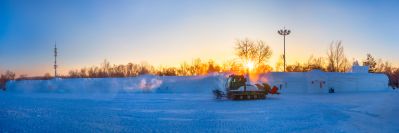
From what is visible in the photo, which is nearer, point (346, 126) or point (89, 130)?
point (89, 130)

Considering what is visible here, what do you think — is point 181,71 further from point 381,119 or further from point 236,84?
point 381,119

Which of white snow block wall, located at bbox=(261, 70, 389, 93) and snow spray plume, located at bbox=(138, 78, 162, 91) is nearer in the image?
white snow block wall, located at bbox=(261, 70, 389, 93)

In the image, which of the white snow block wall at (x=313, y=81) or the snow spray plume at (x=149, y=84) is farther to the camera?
the snow spray plume at (x=149, y=84)

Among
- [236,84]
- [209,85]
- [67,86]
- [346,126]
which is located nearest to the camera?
[346,126]

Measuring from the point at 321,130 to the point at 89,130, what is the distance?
282 inches

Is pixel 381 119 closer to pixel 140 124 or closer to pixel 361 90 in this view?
pixel 140 124

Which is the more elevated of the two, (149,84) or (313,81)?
(313,81)

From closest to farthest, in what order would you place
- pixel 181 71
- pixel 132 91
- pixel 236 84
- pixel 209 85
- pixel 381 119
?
pixel 381 119, pixel 236 84, pixel 209 85, pixel 132 91, pixel 181 71

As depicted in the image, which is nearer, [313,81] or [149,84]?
[313,81]

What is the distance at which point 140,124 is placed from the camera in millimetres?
15016

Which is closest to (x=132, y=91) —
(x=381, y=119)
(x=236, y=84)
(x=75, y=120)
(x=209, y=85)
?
(x=209, y=85)

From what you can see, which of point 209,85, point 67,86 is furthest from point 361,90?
point 67,86

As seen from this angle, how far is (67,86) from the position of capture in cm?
5575

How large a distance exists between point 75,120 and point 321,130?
29.7ft
